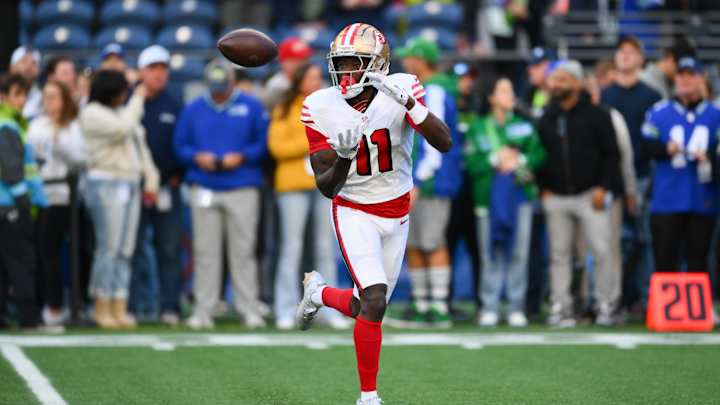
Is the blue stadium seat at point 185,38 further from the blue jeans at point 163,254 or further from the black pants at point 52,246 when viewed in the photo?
the black pants at point 52,246

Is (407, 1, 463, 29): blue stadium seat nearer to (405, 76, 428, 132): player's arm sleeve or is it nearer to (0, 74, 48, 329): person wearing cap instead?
(0, 74, 48, 329): person wearing cap

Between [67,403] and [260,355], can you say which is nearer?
[67,403]

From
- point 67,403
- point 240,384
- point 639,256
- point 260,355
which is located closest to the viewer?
point 67,403

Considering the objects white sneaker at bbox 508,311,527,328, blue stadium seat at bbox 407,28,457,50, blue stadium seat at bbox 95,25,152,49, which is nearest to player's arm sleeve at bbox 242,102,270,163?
white sneaker at bbox 508,311,527,328

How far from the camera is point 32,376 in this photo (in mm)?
7227

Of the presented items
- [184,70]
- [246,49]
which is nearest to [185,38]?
[184,70]

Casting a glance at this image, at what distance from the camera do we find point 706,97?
35.4 ft

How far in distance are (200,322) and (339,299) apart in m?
4.09

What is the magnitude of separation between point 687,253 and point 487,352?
271 centimetres

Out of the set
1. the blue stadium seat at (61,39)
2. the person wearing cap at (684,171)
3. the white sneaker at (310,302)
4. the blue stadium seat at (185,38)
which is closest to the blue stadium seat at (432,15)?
the blue stadium seat at (185,38)

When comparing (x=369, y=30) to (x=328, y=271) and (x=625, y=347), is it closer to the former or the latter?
(x=625, y=347)

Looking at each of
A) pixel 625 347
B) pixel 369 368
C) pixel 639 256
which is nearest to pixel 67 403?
pixel 369 368

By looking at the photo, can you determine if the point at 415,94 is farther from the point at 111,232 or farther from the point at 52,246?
the point at 52,246

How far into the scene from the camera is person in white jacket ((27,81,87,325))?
33.3 ft
